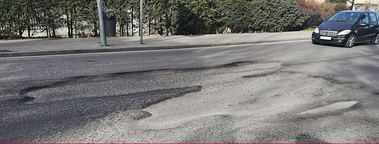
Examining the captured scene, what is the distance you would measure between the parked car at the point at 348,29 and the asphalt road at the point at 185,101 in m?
3.93

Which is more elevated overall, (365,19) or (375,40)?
(365,19)

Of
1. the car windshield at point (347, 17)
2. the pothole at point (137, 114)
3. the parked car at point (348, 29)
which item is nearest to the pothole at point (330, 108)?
the pothole at point (137, 114)

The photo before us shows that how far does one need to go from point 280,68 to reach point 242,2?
9943 millimetres

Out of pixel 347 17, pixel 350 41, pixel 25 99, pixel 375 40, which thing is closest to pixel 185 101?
pixel 25 99

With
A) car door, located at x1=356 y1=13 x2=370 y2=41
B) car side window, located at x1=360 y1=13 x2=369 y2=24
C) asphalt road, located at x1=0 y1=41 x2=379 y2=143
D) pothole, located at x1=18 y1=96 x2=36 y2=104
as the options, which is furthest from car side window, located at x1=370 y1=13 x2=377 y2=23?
pothole, located at x1=18 y1=96 x2=36 y2=104

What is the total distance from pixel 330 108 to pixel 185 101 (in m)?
2.40

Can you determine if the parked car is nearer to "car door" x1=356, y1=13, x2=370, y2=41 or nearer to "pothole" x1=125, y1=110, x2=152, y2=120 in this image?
"car door" x1=356, y1=13, x2=370, y2=41

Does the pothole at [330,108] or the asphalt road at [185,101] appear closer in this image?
the asphalt road at [185,101]

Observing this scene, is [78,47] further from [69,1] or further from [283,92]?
[283,92]

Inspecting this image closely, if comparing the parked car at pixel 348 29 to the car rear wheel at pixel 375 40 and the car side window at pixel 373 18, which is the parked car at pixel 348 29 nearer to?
the car side window at pixel 373 18

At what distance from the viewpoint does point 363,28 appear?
1153 cm

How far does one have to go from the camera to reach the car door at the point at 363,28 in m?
11.3

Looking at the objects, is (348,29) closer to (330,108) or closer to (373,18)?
(373,18)

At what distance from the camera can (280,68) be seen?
6.91 metres
